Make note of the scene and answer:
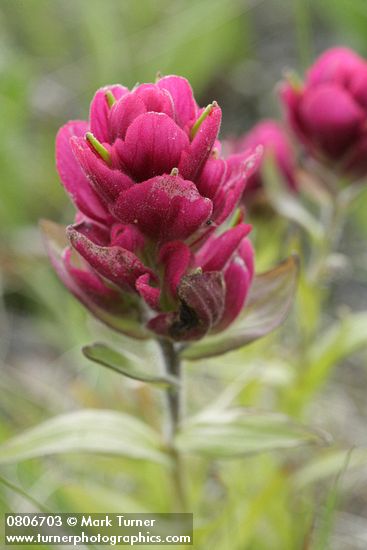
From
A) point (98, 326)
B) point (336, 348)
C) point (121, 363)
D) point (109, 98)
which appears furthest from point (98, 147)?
point (336, 348)

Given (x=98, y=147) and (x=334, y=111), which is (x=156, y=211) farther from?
(x=334, y=111)

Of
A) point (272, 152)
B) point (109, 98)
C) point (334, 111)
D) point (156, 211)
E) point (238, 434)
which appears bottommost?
point (238, 434)

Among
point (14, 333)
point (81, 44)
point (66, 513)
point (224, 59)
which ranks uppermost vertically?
point (81, 44)

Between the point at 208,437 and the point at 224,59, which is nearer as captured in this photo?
the point at 208,437

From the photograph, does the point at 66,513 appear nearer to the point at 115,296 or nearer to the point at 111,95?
the point at 115,296

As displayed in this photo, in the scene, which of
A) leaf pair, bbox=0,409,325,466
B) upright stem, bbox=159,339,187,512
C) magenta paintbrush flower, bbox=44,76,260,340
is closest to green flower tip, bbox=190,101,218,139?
magenta paintbrush flower, bbox=44,76,260,340

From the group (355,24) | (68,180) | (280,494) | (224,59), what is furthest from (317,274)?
(224,59)
